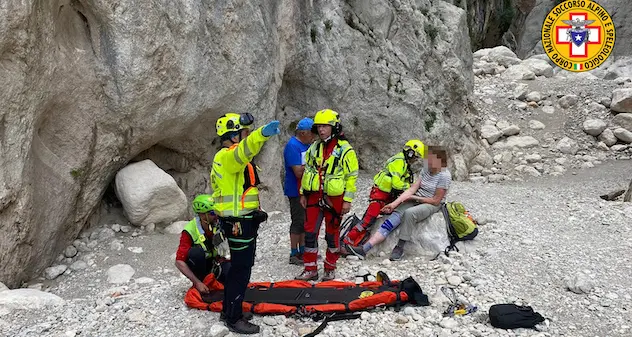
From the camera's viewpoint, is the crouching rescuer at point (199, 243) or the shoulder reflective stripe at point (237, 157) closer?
the shoulder reflective stripe at point (237, 157)

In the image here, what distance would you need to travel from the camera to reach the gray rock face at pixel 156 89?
6.79 m

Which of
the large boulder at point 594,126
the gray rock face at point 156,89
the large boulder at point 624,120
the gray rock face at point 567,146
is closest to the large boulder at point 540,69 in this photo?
the large boulder at point 624,120

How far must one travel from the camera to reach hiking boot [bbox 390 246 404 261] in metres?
7.49

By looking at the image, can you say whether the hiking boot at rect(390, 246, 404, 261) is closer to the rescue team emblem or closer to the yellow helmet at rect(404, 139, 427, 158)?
the yellow helmet at rect(404, 139, 427, 158)

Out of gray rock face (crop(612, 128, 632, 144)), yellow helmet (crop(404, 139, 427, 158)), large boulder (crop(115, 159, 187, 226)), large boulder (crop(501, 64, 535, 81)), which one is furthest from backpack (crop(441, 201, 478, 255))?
large boulder (crop(501, 64, 535, 81))

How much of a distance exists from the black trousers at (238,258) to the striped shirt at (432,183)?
134 inches

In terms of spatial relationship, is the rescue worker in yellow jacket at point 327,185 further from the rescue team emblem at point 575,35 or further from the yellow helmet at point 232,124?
the rescue team emblem at point 575,35

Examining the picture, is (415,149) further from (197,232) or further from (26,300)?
(26,300)

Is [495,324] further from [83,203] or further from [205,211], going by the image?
[83,203]

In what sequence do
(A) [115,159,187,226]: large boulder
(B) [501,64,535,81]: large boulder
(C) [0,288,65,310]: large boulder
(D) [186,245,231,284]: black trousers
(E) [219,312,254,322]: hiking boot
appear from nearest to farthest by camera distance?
1. (E) [219,312,254,322]: hiking boot
2. (C) [0,288,65,310]: large boulder
3. (D) [186,245,231,284]: black trousers
4. (A) [115,159,187,226]: large boulder
5. (B) [501,64,535,81]: large boulder

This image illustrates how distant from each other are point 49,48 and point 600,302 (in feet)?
25.6

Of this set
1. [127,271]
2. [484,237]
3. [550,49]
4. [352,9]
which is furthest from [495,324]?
[550,49]

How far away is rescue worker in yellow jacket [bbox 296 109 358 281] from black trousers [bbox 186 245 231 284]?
1.10 meters

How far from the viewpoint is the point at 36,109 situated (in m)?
6.97
